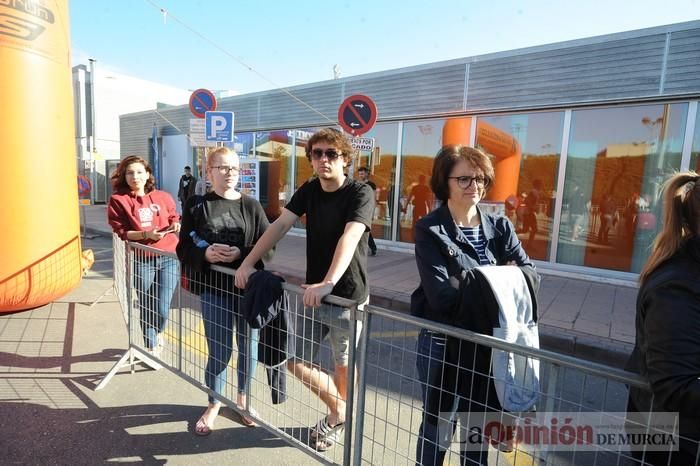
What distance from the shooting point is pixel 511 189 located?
857 centimetres

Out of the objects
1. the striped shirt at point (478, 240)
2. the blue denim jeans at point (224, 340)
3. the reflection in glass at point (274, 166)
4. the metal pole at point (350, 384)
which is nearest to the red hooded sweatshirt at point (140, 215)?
the blue denim jeans at point (224, 340)

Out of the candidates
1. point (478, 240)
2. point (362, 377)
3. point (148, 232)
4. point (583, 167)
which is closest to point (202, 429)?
point (362, 377)

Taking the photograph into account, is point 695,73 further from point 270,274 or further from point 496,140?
point 270,274

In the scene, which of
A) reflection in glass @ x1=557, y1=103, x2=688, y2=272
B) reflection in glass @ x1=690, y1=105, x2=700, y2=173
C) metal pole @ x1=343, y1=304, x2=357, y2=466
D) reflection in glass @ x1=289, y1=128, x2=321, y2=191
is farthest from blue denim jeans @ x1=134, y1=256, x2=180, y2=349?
reflection in glass @ x1=289, y1=128, x2=321, y2=191

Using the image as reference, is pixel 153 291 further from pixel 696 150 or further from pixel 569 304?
pixel 696 150

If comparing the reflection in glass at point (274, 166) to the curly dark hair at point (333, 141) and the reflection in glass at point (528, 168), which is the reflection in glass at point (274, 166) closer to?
the reflection in glass at point (528, 168)

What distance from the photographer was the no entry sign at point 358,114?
6855 mm

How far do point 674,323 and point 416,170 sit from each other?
911 centimetres

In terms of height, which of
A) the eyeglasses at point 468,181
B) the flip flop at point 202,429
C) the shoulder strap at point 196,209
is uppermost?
the eyeglasses at point 468,181

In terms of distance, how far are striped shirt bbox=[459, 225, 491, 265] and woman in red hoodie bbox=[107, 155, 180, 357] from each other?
88.1 inches

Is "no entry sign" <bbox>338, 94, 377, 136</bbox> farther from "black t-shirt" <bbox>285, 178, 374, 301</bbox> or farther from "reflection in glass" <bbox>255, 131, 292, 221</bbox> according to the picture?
"reflection in glass" <bbox>255, 131, 292, 221</bbox>

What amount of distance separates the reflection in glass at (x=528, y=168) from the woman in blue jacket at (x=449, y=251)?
6.41 metres

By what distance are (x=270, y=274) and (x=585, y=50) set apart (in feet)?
25.3

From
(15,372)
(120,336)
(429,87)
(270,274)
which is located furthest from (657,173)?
(15,372)
